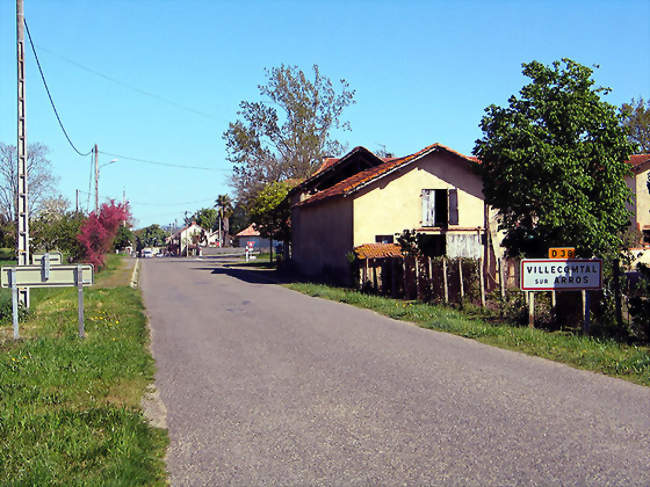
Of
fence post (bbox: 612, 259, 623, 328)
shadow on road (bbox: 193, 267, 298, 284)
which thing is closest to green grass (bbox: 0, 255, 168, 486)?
fence post (bbox: 612, 259, 623, 328)

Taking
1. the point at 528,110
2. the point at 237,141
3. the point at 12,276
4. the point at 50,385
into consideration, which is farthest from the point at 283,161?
the point at 50,385

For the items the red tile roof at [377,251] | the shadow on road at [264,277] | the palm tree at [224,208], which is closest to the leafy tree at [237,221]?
the palm tree at [224,208]

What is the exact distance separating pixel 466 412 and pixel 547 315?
687 cm

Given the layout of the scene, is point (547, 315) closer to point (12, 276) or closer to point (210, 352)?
point (210, 352)

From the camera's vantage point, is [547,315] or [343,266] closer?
[547,315]

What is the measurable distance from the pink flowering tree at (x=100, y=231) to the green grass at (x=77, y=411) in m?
24.9

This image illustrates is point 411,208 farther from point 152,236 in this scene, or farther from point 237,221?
point 152,236

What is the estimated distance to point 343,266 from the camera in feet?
86.7

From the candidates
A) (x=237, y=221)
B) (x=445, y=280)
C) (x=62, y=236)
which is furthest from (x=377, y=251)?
(x=237, y=221)

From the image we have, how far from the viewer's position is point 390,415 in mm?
6324

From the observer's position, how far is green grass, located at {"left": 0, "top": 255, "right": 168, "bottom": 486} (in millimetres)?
4762

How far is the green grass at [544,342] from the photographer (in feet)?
28.0

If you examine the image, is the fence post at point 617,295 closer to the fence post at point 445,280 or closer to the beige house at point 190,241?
the fence post at point 445,280

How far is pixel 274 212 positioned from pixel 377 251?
69.4 feet
